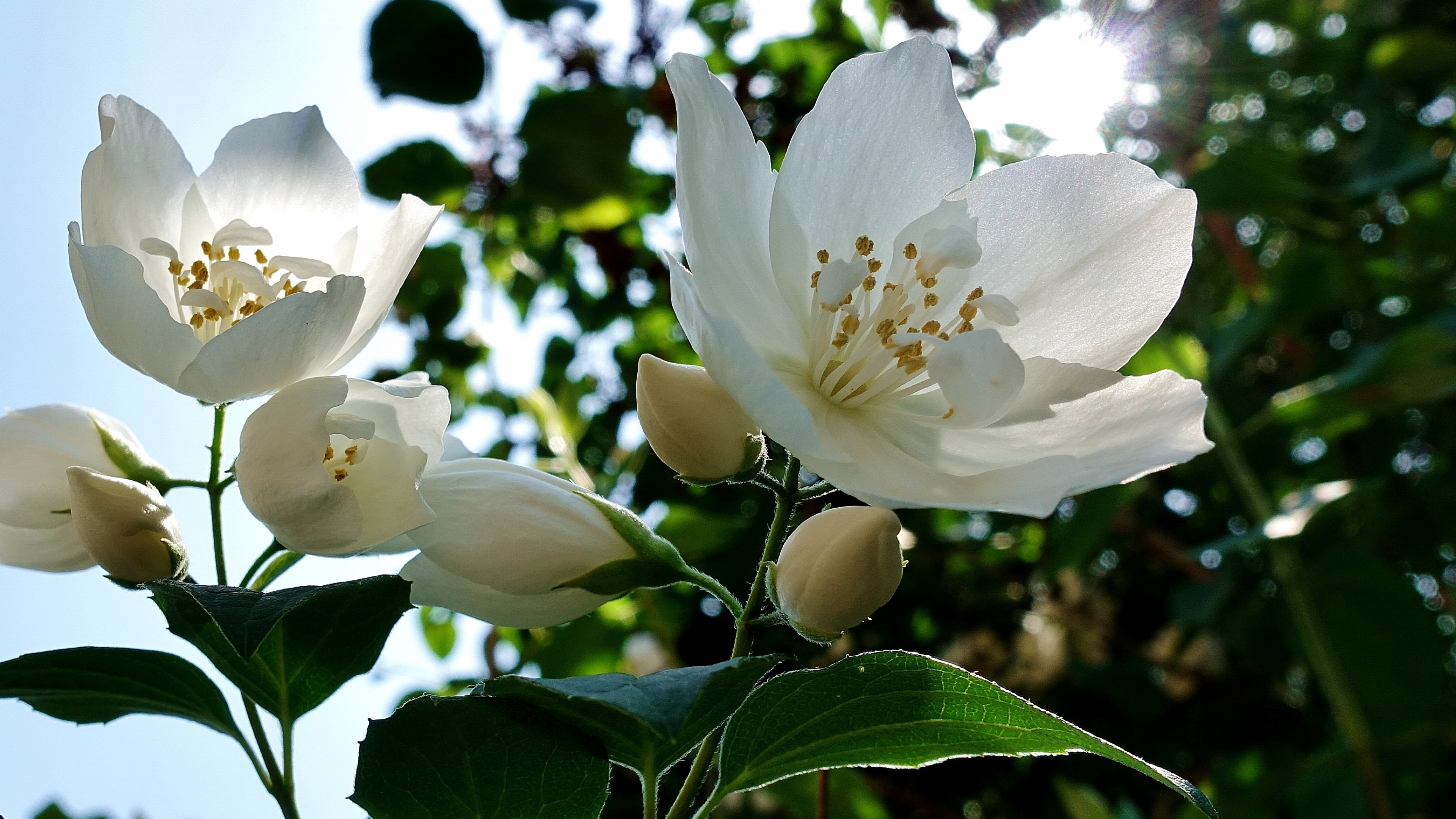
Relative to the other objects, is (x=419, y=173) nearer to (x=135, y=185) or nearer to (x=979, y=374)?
(x=135, y=185)

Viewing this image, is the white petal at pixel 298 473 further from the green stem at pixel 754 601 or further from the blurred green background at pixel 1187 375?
the blurred green background at pixel 1187 375

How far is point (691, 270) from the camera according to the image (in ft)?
2.28

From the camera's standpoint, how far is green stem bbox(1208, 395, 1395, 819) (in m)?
1.76

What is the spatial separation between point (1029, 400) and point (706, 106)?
1.03 ft

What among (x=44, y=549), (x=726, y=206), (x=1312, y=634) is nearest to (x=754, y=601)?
(x=726, y=206)

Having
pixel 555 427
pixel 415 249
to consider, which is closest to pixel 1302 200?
pixel 555 427

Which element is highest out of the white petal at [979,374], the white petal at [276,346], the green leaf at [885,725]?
the white petal at [276,346]

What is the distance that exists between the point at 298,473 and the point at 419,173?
169 centimetres

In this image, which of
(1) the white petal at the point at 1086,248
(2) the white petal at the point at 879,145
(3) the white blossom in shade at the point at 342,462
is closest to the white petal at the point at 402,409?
(3) the white blossom in shade at the point at 342,462

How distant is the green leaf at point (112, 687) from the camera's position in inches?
23.8

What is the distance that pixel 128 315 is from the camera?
637 mm

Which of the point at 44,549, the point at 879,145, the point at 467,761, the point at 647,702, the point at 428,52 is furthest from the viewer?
the point at 428,52

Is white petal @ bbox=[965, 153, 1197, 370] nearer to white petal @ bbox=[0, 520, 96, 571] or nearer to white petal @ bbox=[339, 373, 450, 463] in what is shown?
white petal @ bbox=[339, 373, 450, 463]

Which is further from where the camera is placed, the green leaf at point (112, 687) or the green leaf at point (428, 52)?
the green leaf at point (428, 52)
